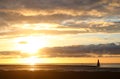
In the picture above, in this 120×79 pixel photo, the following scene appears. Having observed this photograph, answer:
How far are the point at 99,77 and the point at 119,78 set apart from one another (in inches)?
81.1

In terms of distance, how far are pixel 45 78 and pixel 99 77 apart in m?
5.40

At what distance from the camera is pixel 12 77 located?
119 feet

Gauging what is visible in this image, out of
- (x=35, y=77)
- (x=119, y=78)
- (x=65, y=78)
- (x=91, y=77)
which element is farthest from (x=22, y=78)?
(x=119, y=78)

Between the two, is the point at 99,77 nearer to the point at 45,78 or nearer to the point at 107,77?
the point at 107,77

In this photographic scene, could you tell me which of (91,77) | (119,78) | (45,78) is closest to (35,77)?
(45,78)

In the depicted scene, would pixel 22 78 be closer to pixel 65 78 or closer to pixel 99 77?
pixel 65 78

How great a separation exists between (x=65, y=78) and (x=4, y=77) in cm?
638

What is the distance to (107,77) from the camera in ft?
114

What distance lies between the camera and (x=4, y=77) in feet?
119

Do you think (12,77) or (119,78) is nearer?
(119,78)

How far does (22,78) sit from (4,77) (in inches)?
84.6

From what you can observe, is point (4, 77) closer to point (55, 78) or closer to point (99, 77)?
point (55, 78)

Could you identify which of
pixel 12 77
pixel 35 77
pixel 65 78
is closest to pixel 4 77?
pixel 12 77

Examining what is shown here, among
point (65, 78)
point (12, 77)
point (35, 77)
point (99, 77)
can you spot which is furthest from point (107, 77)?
point (12, 77)
